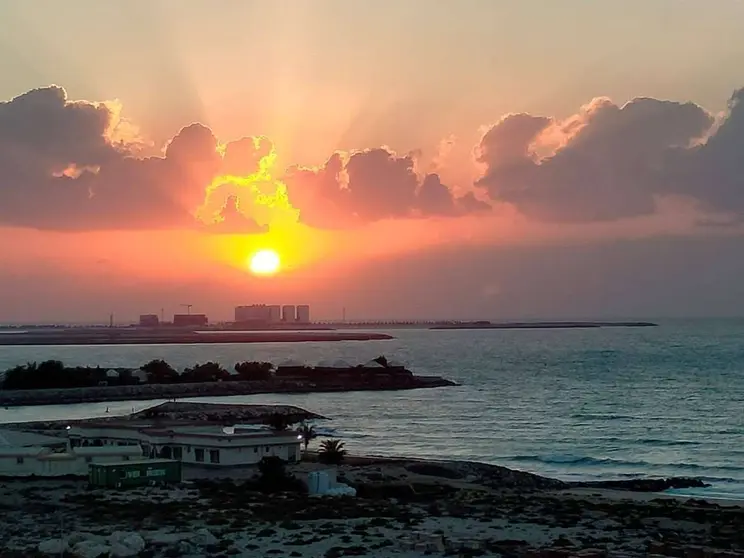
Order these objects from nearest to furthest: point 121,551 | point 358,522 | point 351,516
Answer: point 121,551 < point 358,522 < point 351,516

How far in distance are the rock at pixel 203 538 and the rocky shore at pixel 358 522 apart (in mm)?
43

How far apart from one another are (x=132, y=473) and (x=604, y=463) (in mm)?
25926

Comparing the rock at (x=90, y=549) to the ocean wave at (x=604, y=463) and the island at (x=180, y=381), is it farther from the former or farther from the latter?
the island at (x=180, y=381)

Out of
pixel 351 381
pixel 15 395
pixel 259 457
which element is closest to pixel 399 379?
pixel 351 381

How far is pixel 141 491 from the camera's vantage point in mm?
30000

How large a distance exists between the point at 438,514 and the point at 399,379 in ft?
263

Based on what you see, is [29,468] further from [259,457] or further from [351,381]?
[351,381]

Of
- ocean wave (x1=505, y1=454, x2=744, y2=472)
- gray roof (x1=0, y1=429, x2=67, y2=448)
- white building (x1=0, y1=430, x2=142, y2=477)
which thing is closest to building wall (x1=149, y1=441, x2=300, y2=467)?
white building (x1=0, y1=430, x2=142, y2=477)

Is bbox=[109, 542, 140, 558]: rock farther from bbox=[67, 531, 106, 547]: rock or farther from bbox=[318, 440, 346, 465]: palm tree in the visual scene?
bbox=[318, 440, 346, 465]: palm tree

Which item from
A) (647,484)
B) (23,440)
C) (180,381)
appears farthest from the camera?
(180,381)

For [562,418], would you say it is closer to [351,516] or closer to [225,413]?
[225,413]

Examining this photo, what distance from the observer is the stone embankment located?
8350cm

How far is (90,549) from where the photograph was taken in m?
20.4

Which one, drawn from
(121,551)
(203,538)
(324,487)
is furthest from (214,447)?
(121,551)
